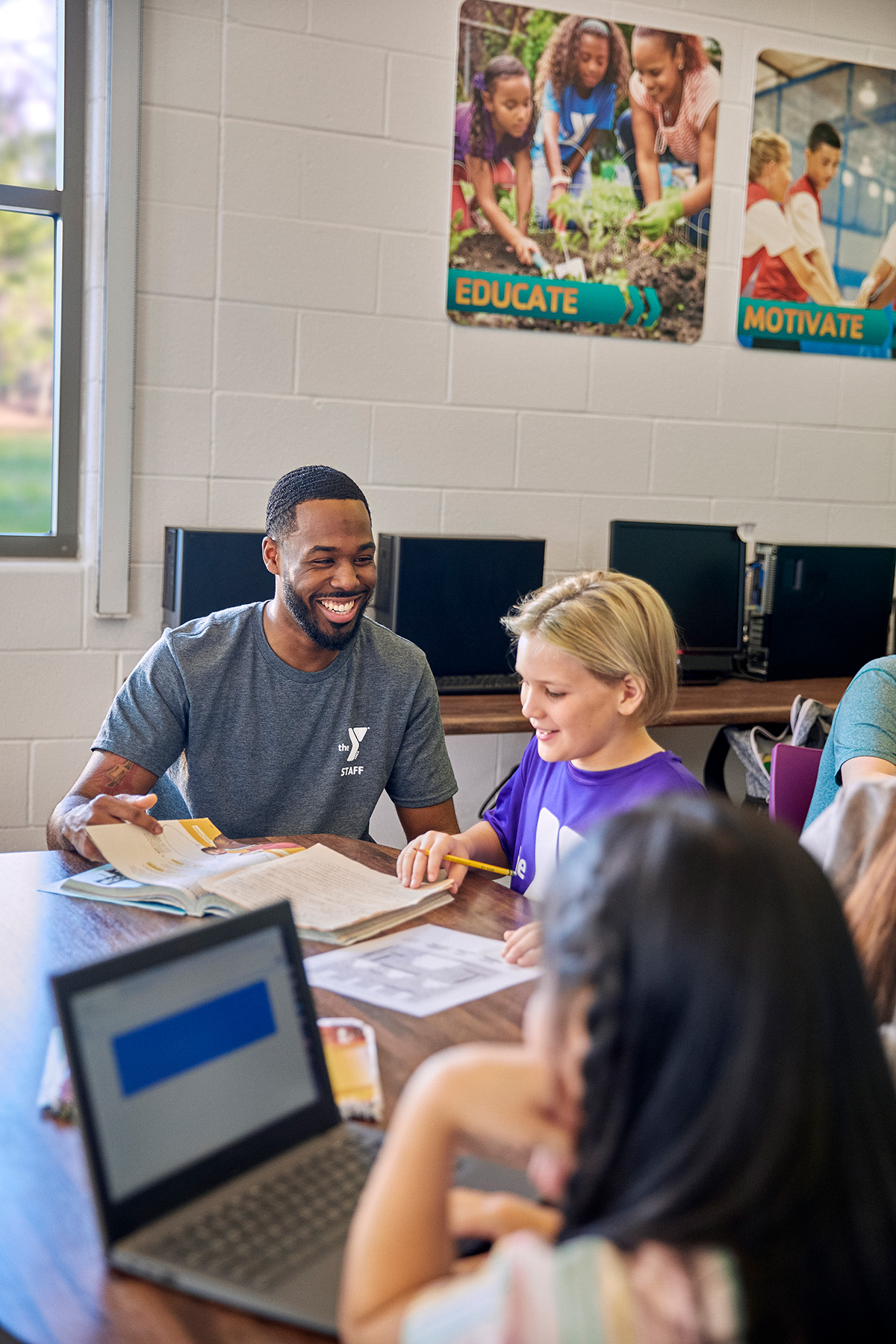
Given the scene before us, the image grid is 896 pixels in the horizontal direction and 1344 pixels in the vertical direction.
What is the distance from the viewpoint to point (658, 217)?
11.7ft

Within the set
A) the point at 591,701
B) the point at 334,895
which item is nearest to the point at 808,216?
the point at 591,701

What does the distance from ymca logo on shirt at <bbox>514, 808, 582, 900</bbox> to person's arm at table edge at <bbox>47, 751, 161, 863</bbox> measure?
0.57 meters

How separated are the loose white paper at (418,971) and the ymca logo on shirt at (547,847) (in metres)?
0.30

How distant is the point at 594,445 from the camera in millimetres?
3600

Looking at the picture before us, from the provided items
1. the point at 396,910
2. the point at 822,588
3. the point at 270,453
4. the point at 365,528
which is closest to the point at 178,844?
the point at 396,910

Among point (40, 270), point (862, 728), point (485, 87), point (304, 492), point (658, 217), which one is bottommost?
point (862, 728)

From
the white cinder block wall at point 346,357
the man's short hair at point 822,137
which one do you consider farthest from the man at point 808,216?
the white cinder block wall at point 346,357

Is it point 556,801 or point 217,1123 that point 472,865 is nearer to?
point 556,801

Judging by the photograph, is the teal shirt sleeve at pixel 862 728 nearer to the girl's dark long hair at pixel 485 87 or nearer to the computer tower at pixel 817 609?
the computer tower at pixel 817 609

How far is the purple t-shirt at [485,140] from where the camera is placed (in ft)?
10.9

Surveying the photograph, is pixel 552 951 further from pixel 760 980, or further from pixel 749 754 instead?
pixel 749 754

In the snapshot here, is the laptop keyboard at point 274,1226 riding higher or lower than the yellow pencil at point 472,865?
higher

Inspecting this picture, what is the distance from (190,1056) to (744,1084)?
1.42 ft

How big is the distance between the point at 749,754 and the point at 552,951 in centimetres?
260
